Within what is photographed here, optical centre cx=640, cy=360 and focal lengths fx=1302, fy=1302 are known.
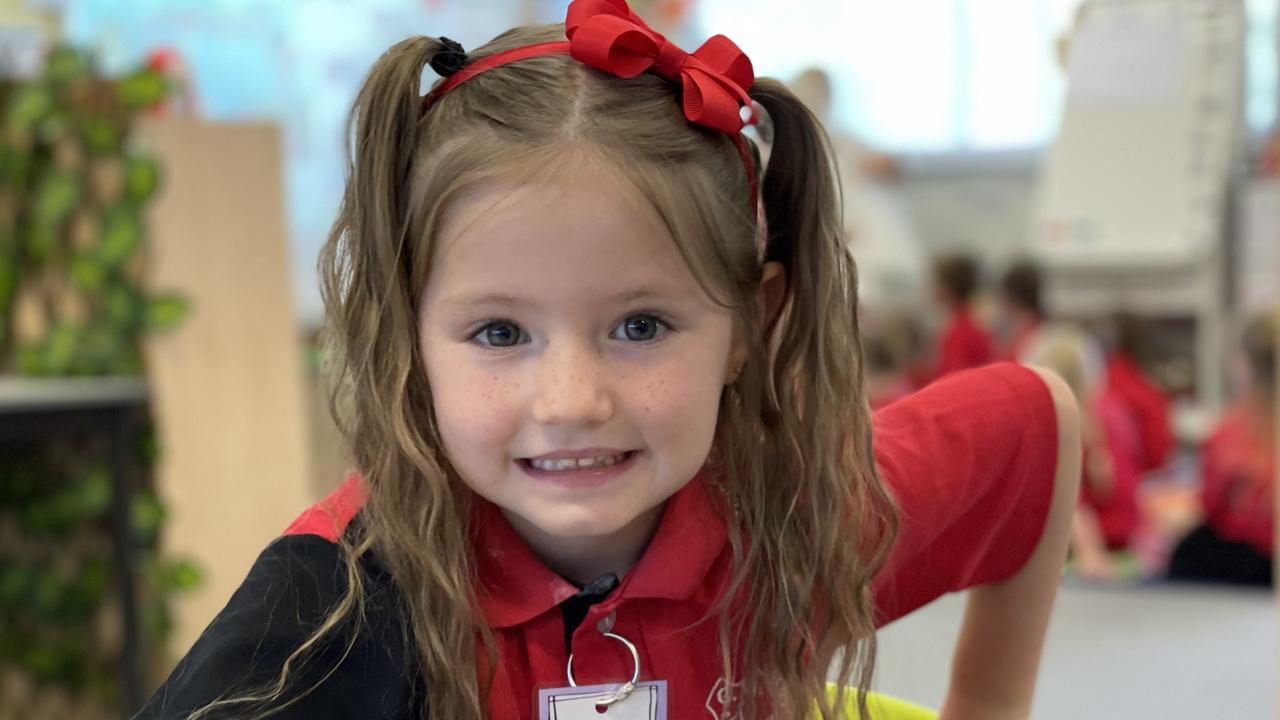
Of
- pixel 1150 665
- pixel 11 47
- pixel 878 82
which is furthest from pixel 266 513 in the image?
pixel 878 82

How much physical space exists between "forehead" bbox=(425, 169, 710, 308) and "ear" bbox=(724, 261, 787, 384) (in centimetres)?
11

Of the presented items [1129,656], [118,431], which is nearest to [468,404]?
[1129,656]

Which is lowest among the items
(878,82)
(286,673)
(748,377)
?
(286,673)

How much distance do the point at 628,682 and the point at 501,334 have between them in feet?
0.75

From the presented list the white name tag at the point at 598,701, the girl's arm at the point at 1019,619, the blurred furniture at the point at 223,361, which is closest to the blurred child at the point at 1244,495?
the girl's arm at the point at 1019,619

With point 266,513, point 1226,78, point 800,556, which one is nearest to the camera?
point 800,556

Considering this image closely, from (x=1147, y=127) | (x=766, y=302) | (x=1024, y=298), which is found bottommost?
(x=1024, y=298)

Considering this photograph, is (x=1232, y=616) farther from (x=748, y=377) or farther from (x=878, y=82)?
(x=878, y=82)

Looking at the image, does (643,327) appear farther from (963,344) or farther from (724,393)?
(963,344)

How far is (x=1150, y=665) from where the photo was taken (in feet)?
5.53

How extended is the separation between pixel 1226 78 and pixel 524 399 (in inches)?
33.3

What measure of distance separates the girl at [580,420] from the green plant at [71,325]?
143 cm

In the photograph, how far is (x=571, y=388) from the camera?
0.72m

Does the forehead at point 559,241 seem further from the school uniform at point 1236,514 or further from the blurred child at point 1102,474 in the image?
the school uniform at point 1236,514
